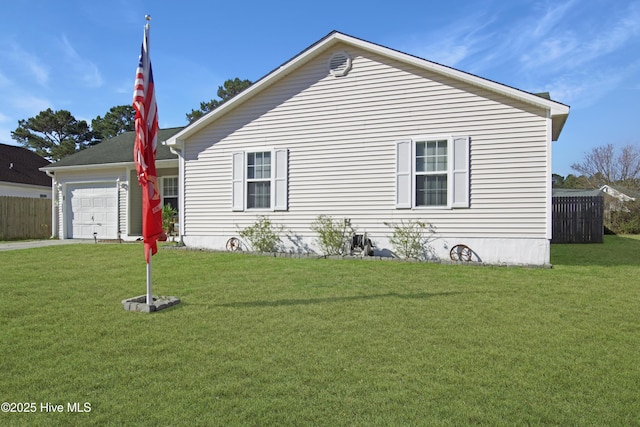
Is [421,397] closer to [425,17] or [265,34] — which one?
[425,17]

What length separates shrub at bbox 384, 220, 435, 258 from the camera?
9117 mm

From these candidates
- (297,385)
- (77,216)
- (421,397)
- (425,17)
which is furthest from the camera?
(77,216)

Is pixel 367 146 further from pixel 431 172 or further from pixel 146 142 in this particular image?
pixel 146 142

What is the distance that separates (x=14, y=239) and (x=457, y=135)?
17.8m

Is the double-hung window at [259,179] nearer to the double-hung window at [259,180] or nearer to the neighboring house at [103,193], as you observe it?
the double-hung window at [259,180]

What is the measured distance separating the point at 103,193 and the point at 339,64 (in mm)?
10789

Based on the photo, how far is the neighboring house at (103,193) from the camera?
14289 mm

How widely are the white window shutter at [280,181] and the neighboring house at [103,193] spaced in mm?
5131

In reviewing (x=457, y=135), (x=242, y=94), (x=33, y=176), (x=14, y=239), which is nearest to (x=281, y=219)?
(x=242, y=94)

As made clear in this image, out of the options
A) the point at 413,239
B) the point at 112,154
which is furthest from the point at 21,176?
the point at 413,239

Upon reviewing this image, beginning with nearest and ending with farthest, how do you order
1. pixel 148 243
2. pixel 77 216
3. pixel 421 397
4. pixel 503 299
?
pixel 421 397, pixel 148 243, pixel 503 299, pixel 77 216

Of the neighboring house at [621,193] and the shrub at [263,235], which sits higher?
the neighboring house at [621,193]

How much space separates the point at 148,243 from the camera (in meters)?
5.00

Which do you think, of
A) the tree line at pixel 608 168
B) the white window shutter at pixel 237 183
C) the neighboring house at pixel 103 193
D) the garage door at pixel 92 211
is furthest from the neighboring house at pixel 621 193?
the garage door at pixel 92 211
